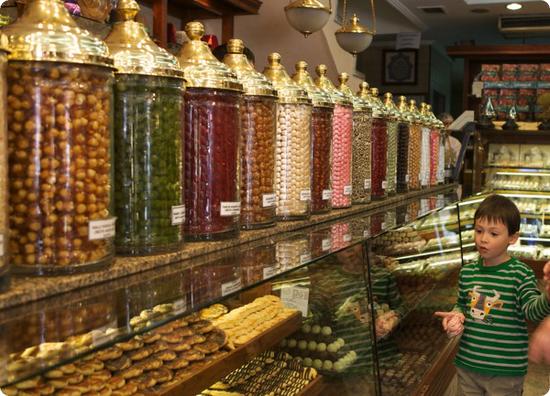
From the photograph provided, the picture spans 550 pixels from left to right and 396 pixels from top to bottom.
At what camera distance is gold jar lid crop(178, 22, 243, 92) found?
121 centimetres

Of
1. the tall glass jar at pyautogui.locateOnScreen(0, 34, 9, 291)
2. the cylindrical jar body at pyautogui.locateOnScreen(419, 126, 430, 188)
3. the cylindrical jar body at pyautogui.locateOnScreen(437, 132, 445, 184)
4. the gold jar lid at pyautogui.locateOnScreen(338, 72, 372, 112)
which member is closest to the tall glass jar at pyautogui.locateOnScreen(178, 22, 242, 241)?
the tall glass jar at pyautogui.locateOnScreen(0, 34, 9, 291)

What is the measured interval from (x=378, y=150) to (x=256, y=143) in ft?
3.21

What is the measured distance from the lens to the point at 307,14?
3.95 meters

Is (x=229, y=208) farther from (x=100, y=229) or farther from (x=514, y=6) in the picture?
(x=514, y=6)

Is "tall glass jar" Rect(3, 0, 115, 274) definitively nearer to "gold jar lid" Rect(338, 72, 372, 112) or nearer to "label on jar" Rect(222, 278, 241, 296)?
"label on jar" Rect(222, 278, 241, 296)

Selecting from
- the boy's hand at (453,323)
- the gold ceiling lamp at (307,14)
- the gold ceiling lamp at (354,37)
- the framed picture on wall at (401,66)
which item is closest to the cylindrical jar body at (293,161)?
the boy's hand at (453,323)

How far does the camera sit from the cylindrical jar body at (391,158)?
2.44 m

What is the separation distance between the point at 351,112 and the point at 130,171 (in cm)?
105

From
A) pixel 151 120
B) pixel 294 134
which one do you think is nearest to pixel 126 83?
pixel 151 120

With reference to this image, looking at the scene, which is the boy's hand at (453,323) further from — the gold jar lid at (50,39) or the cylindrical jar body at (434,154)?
the gold jar lid at (50,39)

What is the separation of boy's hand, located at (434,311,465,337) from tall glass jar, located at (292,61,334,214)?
0.66m

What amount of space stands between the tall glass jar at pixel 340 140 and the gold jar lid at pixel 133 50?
0.81 m

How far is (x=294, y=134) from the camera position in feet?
5.23

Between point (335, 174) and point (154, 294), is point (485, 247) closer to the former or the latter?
point (335, 174)
